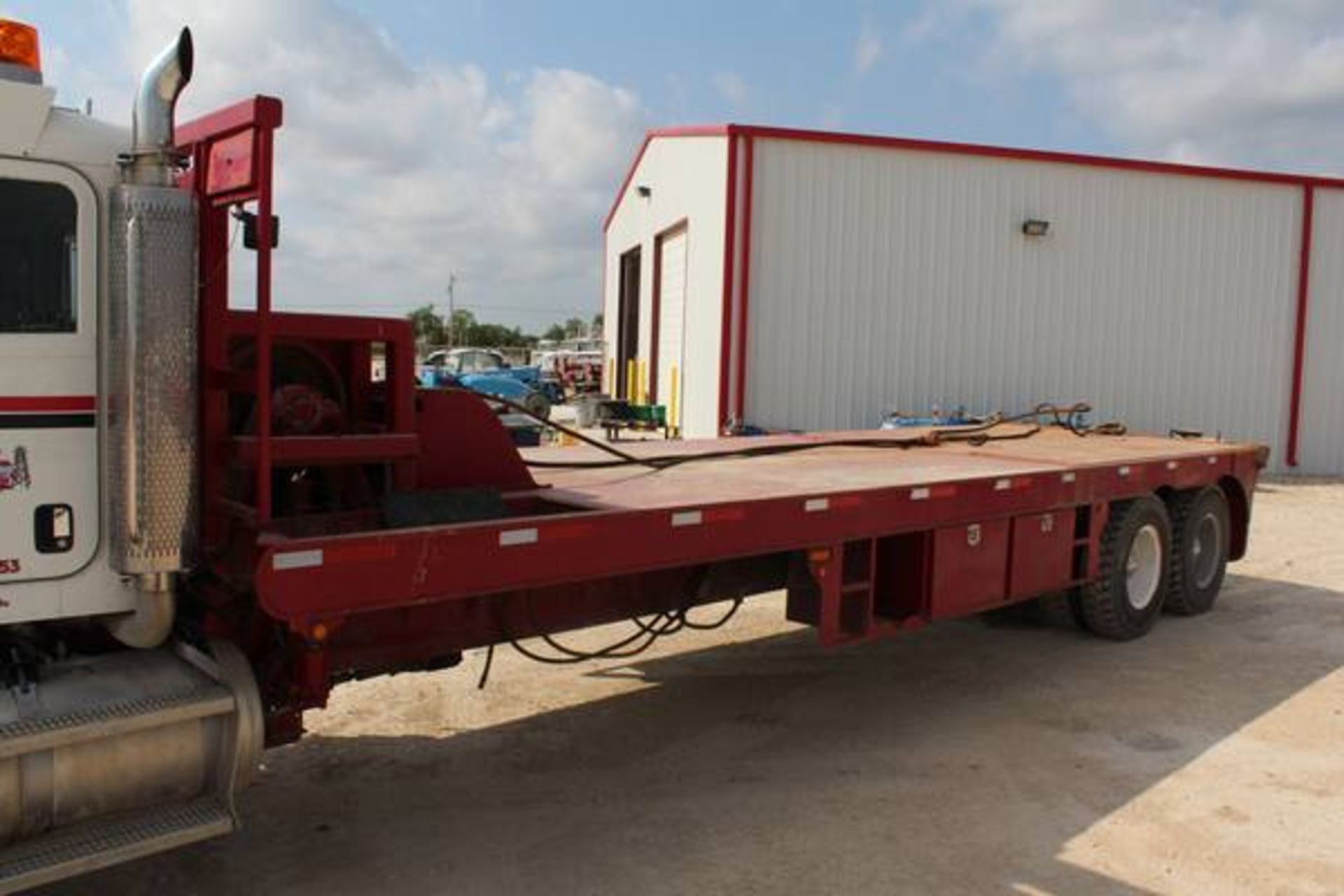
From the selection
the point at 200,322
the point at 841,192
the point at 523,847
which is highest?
the point at 841,192

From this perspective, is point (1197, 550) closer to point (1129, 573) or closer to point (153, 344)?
point (1129, 573)

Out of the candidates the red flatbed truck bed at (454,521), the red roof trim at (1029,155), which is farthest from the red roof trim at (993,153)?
the red flatbed truck bed at (454,521)

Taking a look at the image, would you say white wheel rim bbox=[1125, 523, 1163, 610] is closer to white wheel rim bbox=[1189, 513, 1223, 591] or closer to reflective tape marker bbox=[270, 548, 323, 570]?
white wheel rim bbox=[1189, 513, 1223, 591]

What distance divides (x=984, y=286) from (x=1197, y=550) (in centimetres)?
1069

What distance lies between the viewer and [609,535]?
4559mm

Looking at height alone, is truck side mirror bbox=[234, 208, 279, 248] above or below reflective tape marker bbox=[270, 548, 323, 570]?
above

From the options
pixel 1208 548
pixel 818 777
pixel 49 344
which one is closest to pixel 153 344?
pixel 49 344

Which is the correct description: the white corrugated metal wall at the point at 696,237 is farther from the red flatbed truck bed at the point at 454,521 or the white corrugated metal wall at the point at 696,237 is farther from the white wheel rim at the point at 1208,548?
the red flatbed truck bed at the point at 454,521

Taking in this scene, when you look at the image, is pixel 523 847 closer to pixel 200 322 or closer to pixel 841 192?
pixel 200 322

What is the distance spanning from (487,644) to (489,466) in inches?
30.8

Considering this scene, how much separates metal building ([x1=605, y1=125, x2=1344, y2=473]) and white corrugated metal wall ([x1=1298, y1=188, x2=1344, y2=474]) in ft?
0.12

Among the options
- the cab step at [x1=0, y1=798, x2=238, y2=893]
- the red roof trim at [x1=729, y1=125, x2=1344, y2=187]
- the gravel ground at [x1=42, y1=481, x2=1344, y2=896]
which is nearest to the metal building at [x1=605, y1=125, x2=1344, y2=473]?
the red roof trim at [x1=729, y1=125, x2=1344, y2=187]

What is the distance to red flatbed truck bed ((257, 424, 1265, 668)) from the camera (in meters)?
3.99

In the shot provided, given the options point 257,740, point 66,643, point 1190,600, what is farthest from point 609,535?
point 1190,600
